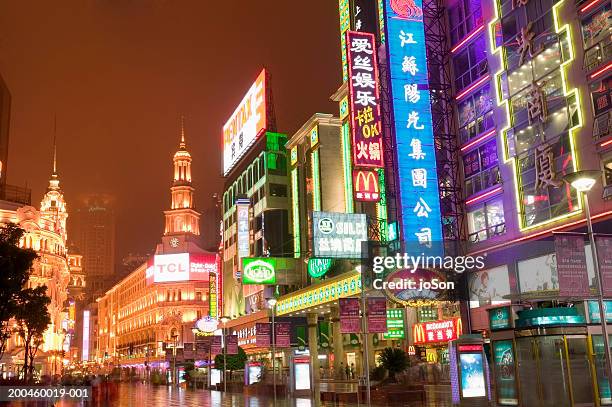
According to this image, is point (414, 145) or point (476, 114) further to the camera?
point (476, 114)

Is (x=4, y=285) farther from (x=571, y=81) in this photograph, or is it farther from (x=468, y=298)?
(x=571, y=81)

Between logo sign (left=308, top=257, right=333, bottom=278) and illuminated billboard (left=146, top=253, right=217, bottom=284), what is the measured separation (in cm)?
7219

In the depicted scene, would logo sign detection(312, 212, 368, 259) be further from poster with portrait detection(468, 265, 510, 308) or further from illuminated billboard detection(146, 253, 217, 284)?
illuminated billboard detection(146, 253, 217, 284)

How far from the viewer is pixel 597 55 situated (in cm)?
3145

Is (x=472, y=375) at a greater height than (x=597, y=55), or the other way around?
(x=597, y=55)

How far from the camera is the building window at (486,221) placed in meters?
39.0

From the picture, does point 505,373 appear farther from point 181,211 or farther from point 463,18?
point 181,211

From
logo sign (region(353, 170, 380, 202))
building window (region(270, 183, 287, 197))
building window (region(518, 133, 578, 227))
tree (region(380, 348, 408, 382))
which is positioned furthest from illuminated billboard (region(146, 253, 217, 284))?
tree (region(380, 348, 408, 382))

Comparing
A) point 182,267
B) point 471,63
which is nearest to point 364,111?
point 471,63

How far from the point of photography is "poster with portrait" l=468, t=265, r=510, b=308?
1480 inches

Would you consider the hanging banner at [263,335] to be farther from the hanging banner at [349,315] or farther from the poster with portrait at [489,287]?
the poster with portrait at [489,287]

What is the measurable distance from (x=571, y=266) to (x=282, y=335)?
2264cm

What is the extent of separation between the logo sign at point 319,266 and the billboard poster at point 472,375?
32094 mm

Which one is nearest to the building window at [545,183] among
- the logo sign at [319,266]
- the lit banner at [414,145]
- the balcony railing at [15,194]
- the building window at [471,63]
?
the lit banner at [414,145]
